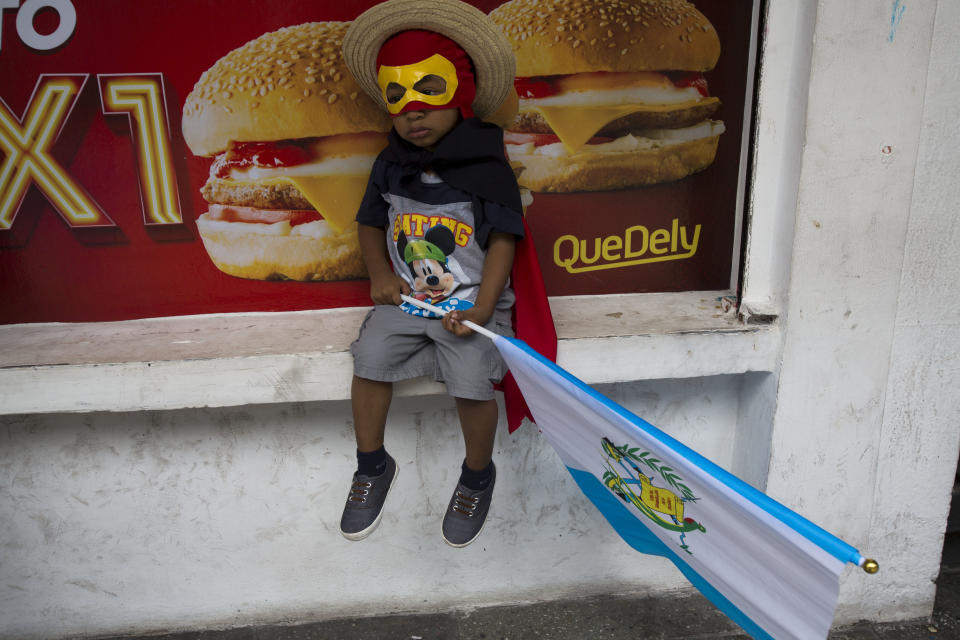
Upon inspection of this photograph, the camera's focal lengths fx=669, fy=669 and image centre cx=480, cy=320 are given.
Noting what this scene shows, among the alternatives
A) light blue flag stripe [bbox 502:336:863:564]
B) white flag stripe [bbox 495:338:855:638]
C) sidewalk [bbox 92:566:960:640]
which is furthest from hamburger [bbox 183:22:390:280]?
sidewalk [bbox 92:566:960:640]

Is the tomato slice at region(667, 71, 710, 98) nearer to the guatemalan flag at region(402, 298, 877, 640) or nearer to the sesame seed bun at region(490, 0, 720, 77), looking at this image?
the sesame seed bun at region(490, 0, 720, 77)

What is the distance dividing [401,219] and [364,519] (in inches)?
34.3

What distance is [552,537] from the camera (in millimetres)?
2566

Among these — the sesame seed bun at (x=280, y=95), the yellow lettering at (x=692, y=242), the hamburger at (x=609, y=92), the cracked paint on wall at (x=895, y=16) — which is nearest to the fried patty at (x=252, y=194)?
the sesame seed bun at (x=280, y=95)

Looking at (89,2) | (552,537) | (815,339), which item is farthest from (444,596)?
(89,2)

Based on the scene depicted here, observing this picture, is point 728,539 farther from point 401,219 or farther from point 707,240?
point 707,240

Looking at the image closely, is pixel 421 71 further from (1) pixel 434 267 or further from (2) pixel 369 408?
(2) pixel 369 408

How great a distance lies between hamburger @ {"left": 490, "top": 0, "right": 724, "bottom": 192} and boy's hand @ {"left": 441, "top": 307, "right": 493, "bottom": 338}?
711mm

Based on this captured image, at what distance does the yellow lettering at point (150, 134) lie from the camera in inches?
85.0

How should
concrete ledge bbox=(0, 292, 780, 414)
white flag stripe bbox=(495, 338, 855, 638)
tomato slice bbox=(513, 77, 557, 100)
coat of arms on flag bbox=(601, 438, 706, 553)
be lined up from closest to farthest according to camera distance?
white flag stripe bbox=(495, 338, 855, 638) → coat of arms on flag bbox=(601, 438, 706, 553) → concrete ledge bbox=(0, 292, 780, 414) → tomato slice bbox=(513, 77, 557, 100)

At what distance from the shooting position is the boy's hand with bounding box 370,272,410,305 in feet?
6.32

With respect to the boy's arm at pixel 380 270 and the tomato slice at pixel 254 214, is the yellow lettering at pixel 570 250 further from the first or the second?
the tomato slice at pixel 254 214

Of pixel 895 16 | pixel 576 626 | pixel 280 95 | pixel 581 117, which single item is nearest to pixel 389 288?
pixel 280 95

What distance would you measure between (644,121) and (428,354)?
114 centimetres
